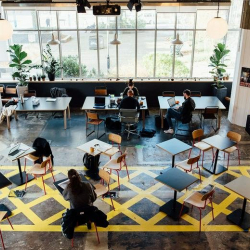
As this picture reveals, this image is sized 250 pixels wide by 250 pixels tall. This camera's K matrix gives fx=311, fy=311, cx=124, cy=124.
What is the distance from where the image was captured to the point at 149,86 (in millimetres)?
12383

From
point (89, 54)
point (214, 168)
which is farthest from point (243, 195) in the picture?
point (89, 54)

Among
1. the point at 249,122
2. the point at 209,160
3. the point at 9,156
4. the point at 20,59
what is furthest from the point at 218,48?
the point at 9,156

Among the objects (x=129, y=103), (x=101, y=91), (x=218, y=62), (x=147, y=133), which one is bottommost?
(x=147, y=133)

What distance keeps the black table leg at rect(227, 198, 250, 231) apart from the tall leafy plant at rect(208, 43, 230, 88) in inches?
258

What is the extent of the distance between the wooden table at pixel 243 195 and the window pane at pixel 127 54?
7697mm

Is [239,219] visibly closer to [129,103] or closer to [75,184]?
[75,184]

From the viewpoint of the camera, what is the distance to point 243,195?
558 centimetres

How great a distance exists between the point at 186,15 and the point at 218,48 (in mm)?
1765

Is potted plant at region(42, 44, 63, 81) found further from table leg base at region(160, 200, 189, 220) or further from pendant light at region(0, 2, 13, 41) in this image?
table leg base at region(160, 200, 189, 220)

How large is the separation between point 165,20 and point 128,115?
15.8 feet

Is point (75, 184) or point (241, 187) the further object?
point (241, 187)

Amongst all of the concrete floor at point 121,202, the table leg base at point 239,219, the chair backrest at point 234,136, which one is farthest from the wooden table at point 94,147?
the chair backrest at point 234,136

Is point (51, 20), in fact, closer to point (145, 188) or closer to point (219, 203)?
point (145, 188)

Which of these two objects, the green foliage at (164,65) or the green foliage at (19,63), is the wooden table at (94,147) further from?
the green foliage at (164,65)
